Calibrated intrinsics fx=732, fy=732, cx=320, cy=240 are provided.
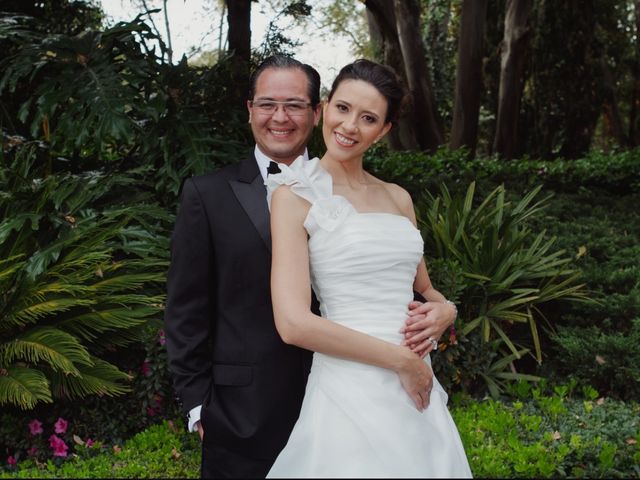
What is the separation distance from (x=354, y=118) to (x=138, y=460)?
7.27ft

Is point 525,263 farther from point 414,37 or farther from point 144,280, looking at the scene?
point 414,37

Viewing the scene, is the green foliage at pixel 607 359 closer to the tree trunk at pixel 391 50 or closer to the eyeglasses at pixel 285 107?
the eyeglasses at pixel 285 107

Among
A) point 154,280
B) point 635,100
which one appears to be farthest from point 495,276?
point 635,100

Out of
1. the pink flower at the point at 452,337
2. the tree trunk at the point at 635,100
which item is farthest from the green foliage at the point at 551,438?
the tree trunk at the point at 635,100

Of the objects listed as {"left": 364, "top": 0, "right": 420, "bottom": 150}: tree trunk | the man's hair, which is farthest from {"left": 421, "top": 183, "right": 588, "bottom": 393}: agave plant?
{"left": 364, "top": 0, "right": 420, "bottom": 150}: tree trunk

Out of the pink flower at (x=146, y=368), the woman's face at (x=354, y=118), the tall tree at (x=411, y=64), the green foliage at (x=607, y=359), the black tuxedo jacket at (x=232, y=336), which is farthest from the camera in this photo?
the tall tree at (x=411, y=64)

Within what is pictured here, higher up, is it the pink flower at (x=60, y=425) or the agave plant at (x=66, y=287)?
the agave plant at (x=66, y=287)

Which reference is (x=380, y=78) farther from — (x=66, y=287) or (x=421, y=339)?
(x=66, y=287)

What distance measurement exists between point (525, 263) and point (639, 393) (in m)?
1.17

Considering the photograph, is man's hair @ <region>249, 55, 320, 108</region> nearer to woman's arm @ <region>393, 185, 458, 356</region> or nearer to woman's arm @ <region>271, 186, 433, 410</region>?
woman's arm @ <region>393, 185, 458, 356</region>

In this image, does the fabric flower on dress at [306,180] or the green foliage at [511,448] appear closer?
the fabric flower on dress at [306,180]

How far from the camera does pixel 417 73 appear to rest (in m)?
11.3

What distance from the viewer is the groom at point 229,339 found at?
103 inches

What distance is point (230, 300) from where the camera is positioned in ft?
8.64
